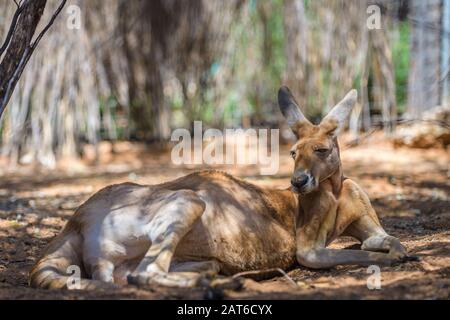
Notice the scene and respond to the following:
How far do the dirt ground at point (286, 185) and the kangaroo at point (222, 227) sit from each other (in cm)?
17

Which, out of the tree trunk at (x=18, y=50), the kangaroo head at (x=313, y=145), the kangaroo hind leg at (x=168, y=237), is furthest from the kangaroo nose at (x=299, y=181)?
the tree trunk at (x=18, y=50)

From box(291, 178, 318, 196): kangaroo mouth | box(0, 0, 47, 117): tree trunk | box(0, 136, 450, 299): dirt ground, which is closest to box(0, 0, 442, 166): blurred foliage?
box(0, 136, 450, 299): dirt ground

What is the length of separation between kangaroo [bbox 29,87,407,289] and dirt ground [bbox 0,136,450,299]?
6.5 inches

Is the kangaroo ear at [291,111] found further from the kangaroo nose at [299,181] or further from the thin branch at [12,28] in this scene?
the thin branch at [12,28]

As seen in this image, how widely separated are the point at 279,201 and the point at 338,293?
1.45 meters

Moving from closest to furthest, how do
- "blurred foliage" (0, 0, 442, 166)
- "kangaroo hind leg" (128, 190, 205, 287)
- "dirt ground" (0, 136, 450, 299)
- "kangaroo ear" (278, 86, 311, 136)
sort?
"dirt ground" (0, 136, 450, 299) < "kangaroo hind leg" (128, 190, 205, 287) < "kangaroo ear" (278, 86, 311, 136) < "blurred foliage" (0, 0, 442, 166)

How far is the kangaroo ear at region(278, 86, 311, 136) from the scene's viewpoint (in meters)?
5.21

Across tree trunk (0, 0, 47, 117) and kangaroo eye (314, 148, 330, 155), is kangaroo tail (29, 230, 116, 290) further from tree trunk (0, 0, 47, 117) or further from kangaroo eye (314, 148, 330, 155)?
kangaroo eye (314, 148, 330, 155)

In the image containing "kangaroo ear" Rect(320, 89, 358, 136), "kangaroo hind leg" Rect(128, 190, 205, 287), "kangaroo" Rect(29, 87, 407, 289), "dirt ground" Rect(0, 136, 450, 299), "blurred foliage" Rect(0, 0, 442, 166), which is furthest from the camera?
"blurred foliage" Rect(0, 0, 442, 166)

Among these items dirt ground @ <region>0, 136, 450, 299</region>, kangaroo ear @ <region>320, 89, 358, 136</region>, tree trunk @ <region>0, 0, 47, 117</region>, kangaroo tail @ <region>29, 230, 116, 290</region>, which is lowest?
dirt ground @ <region>0, 136, 450, 299</region>

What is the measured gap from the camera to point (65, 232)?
186 inches

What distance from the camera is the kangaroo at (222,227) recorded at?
4.43m
